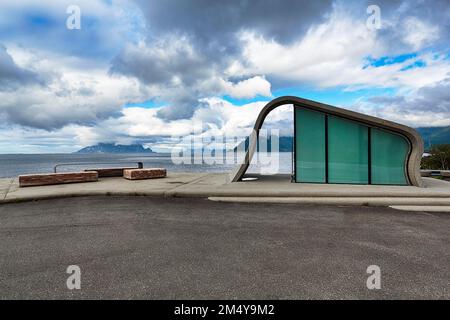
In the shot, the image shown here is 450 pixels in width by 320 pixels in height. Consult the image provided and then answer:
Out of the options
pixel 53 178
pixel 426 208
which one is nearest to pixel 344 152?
pixel 426 208

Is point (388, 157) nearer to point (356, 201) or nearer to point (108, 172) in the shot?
point (356, 201)

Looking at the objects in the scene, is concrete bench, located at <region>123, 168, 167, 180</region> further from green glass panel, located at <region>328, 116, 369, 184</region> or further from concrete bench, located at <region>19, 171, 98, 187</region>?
green glass panel, located at <region>328, 116, 369, 184</region>

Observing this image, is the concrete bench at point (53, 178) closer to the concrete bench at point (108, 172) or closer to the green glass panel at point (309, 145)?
the concrete bench at point (108, 172)

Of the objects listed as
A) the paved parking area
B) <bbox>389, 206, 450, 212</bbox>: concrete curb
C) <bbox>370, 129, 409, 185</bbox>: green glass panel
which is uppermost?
<bbox>370, 129, 409, 185</bbox>: green glass panel

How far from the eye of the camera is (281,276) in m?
3.88

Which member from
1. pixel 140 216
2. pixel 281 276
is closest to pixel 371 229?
pixel 281 276

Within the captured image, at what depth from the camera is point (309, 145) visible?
13047mm

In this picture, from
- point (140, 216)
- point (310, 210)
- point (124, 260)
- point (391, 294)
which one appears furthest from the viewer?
point (310, 210)

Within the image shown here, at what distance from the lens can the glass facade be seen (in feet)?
40.3

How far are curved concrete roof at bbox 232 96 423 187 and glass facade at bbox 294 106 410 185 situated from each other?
26 cm

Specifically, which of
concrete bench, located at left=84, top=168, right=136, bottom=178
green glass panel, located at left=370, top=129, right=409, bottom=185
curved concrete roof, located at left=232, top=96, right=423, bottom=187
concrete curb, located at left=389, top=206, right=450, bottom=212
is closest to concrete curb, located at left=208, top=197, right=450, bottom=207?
concrete curb, located at left=389, top=206, right=450, bottom=212

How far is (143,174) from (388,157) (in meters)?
11.5
